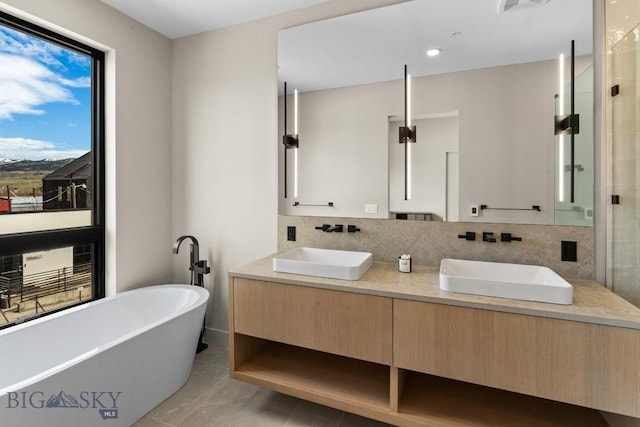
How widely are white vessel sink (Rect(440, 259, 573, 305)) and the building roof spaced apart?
2580 millimetres

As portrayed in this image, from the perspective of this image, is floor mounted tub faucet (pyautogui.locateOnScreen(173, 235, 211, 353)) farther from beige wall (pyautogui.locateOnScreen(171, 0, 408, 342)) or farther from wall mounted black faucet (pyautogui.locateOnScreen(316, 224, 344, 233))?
wall mounted black faucet (pyautogui.locateOnScreen(316, 224, 344, 233))

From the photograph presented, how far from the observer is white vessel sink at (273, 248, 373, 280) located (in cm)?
173

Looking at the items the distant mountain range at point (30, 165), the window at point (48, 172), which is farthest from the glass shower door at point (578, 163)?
the distant mountain range at point (30, 165)

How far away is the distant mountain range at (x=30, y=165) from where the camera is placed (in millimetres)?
1978

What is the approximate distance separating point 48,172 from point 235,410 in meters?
2.01

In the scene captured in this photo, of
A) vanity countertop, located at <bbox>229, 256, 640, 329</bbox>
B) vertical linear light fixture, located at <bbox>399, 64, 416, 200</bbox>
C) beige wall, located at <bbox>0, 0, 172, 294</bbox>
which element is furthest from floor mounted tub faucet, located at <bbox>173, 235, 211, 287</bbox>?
vertical linear light fixture, located at <bbox>399, 64, 416, 200</bbox>

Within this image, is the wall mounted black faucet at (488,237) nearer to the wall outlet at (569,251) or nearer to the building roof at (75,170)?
the wall outlet at (569,251)

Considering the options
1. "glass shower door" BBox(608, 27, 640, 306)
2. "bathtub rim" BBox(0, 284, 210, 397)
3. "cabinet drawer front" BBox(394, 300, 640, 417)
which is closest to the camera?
"cabinet drawer front" BBox(394, 300, 640, 417)

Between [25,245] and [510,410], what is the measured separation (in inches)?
117

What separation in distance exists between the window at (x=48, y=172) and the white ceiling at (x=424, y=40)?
59.1 inches

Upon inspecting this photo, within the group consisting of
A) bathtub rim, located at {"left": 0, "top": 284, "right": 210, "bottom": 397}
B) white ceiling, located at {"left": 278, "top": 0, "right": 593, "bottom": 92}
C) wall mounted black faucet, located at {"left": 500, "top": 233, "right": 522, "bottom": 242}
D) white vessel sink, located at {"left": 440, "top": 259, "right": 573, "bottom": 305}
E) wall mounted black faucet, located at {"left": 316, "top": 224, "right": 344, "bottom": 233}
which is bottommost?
bathtub rim, located at {"left": 0, "top": 284, "right": 210, "bottom": 397}

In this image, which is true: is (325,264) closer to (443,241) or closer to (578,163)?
(443,241)

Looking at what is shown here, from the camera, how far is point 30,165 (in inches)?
82.7

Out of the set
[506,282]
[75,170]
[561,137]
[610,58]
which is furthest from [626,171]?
[75,170]
